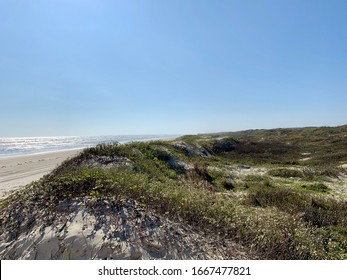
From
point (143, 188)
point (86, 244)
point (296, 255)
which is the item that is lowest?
point (296, 255)

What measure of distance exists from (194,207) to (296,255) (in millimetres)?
2628

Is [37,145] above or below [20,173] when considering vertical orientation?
above

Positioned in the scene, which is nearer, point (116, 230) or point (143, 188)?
point (116, 230)

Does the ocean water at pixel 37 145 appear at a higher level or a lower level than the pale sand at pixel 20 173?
higher

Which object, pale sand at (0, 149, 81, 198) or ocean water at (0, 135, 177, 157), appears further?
ocean water at (0, 135, 177, 157)

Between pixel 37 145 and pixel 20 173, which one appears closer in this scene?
pixel 20 173

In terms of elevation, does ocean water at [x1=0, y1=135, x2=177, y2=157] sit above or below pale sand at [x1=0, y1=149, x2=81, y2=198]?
above

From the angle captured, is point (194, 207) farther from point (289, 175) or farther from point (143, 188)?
point (289, 175)

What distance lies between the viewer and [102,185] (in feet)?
22.1

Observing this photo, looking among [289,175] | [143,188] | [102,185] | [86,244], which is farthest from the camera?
[289,175]

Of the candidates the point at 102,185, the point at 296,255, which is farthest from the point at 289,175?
the point at 102,185

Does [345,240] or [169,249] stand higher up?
[169,249]

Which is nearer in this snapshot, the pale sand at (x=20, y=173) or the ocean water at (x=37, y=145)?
the pale sand at (x=20, y=173)
